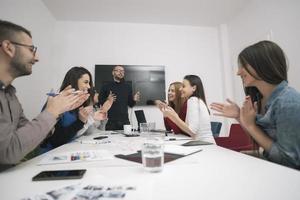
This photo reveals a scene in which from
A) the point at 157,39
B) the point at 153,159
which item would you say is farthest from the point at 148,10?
the point at 153,159

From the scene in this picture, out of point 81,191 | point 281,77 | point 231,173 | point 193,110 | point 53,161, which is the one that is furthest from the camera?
point 193,110

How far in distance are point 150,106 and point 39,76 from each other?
Answer: 6.96ft

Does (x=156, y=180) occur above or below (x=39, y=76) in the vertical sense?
below

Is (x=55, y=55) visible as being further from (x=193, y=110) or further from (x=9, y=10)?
(x=193, y=110)

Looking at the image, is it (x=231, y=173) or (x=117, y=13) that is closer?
(x=231, y=173)

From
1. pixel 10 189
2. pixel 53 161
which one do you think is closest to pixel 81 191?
pixel 10 189

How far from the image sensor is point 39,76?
3.49 meters

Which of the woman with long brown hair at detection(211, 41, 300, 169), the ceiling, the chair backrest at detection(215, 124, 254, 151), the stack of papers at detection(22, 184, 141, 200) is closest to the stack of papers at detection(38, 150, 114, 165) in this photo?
the stack of papers at detection(22, 184, 141, 200)

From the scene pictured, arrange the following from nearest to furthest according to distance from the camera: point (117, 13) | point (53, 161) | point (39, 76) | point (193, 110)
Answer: point (53, 161), point (193, 110), point (39, 76), point (117, 13)

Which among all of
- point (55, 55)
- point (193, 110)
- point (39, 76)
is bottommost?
point (193, 110)

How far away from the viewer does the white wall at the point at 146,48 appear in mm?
4195

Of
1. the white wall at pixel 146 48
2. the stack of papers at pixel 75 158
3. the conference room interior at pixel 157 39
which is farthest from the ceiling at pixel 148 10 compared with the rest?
the stack of papers at pixel 75 158

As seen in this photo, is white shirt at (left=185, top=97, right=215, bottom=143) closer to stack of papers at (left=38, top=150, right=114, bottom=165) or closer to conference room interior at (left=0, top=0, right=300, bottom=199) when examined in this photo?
conference room interior at (left=0, top=0, right=300, bottom=199)

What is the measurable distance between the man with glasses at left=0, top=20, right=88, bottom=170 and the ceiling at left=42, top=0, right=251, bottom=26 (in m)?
2.76
